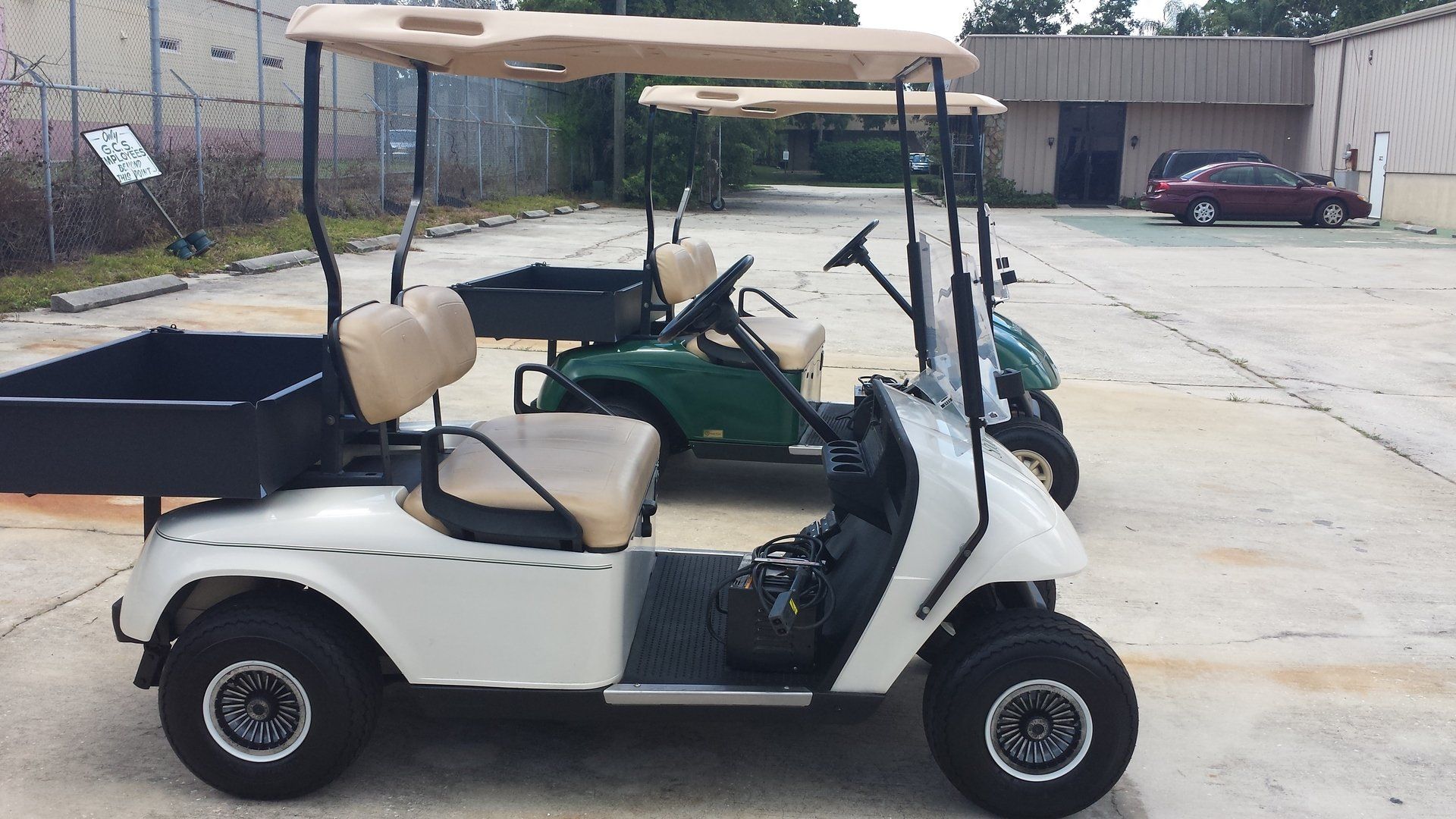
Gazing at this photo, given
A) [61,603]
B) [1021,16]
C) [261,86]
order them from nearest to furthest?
[61,603], [261,86], [1021,16]

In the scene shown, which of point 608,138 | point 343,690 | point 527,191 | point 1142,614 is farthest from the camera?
point 608,138

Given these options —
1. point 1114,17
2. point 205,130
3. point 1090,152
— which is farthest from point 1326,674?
point 1114,17

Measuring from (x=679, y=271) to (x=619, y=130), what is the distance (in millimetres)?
21451

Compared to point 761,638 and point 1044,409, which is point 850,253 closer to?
point 1044,409

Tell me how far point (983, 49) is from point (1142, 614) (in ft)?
90.3

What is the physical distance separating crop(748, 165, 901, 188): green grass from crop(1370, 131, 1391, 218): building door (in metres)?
19.3

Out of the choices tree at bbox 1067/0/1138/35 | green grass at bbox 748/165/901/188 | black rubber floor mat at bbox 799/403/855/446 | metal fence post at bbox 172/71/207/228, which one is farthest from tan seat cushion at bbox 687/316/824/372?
tree at bbox 1067/0/1138/35

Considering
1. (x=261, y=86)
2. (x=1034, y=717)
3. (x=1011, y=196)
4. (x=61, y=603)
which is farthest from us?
(x=1011, y=196)

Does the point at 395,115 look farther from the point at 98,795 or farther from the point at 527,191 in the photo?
the point at 98,795

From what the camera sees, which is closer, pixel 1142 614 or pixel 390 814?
pixel 390 814

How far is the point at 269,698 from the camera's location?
9.01 ft

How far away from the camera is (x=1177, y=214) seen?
914 inches

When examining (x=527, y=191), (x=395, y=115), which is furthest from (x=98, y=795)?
(x=527, y=191)

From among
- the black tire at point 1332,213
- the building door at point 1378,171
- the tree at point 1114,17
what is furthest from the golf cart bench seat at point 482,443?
the tree at point 1114,17
